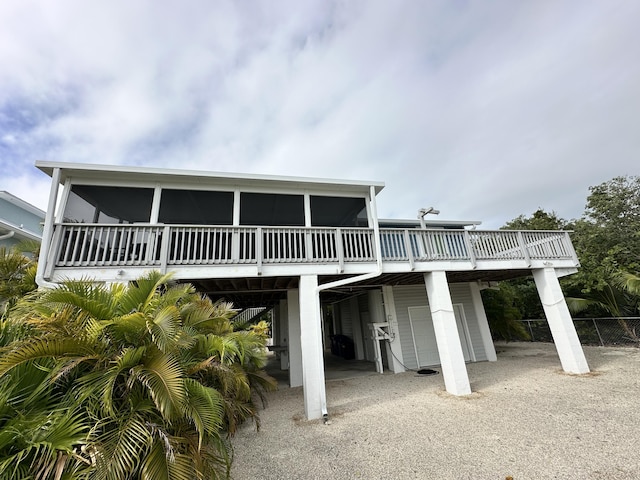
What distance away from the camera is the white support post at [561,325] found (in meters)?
6.69

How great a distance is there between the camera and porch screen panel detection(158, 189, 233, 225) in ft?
22.3

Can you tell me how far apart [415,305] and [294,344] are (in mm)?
4676

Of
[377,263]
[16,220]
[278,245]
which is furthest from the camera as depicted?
[16,220]

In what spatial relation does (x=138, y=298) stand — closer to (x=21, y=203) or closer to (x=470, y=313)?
(x=470, y=313)

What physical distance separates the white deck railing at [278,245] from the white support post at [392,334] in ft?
8.81

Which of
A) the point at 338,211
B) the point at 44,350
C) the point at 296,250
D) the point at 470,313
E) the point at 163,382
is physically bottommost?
the point at 163,382

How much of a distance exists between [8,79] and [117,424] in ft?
26.8

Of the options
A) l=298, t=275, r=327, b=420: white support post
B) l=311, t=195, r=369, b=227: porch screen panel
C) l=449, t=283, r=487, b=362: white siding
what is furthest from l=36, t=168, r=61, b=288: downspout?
l=449, t=283, r=487, b=362: white siding

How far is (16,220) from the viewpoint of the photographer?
996 cm

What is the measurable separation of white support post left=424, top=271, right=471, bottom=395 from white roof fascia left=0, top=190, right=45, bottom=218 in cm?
1484

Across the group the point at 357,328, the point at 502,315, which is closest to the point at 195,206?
the point at 357,328

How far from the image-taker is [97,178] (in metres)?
5.93

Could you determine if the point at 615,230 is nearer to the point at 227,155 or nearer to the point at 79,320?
the point at 227,155

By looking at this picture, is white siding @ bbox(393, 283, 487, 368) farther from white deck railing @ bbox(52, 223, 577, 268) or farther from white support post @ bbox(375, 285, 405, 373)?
white deck railing @ bbox(52, 223, 577, 268)
